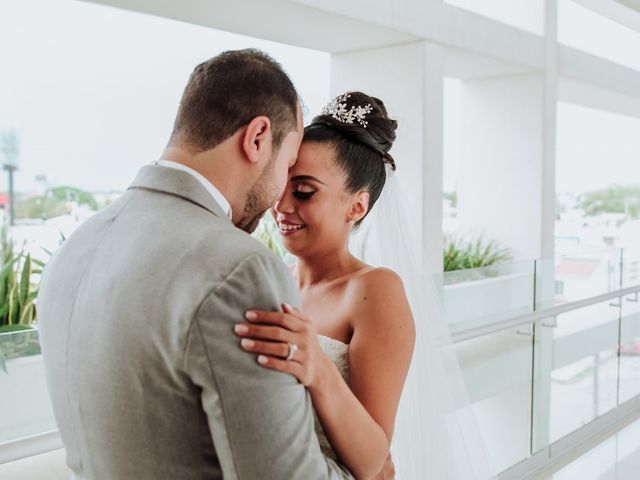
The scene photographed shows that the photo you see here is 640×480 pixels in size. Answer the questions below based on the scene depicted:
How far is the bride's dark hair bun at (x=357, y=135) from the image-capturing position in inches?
70.4

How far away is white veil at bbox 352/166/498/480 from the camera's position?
217 cm

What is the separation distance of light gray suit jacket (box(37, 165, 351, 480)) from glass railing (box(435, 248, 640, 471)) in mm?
2485

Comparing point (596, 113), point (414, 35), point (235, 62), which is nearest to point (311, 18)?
point (414, 35)

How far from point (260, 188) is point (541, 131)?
513cm

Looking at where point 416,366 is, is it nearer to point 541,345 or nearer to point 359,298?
point 359,298

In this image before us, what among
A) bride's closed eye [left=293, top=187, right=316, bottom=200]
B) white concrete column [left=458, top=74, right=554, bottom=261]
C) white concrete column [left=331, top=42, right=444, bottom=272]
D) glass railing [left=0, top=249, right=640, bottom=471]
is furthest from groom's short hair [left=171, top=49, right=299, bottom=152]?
white concrete column [left=458, top=74, right=554, bottom=261]

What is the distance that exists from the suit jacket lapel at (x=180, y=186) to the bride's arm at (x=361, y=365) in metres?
0.21

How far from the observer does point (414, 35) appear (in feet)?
13.9

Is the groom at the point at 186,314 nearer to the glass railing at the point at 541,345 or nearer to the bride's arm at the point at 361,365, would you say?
the bride's arm at the point at 361,365

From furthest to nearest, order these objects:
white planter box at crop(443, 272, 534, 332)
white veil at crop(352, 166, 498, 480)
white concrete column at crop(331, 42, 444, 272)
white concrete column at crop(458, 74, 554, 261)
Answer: white concrete column at crop(458, 74, 554, 261), white concrete column at crop(331, 42, 444, 272), white planter box at crop(443, 272, 534, 332), white veil at crop(352, 166, 498, 480)

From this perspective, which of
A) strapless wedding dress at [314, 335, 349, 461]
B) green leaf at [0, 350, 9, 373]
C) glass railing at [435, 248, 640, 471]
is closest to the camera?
strapless wedding dress at [314, 335, 349, 461]

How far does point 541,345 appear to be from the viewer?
14.3 ft

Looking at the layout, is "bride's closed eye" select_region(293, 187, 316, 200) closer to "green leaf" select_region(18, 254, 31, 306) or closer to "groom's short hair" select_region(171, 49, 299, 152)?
"groom's short hair" select_region(171, 49, 299, 152)

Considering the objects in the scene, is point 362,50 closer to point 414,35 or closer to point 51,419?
point 414,35
